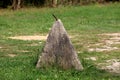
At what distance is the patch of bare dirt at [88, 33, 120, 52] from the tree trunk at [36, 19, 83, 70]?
2990 millimetres

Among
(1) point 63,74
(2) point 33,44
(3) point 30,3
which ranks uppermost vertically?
(1) point 63,74

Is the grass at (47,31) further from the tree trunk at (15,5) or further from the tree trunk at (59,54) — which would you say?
the tree trunk at (15,5)

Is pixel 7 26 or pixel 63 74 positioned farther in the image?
pixel 7 26

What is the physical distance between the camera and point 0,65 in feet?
28.9

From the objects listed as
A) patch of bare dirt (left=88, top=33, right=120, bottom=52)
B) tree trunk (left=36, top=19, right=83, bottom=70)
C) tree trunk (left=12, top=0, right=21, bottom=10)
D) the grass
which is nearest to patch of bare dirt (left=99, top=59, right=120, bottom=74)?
the grass

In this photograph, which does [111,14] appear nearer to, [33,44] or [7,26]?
[7,26]

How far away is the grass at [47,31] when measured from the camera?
7.98 metres

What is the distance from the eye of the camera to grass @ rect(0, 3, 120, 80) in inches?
314

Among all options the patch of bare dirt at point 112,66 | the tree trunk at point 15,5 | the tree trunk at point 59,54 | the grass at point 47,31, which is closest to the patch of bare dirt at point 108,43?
the grass at point 47,31

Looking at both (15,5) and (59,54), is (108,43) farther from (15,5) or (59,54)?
(15,5)

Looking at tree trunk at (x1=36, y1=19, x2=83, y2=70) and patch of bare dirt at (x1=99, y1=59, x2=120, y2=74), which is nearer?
tree trunk at (x1=36, y1=19, x2=83, y2=70)

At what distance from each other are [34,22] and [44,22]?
49 centimetres

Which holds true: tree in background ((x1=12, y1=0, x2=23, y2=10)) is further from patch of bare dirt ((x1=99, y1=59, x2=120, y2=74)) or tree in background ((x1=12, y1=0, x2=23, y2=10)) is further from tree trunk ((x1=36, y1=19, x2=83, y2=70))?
tree trunk ((x1=36, y1=19, x2=83, y2=70))

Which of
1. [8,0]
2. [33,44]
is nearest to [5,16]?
[8,0]
